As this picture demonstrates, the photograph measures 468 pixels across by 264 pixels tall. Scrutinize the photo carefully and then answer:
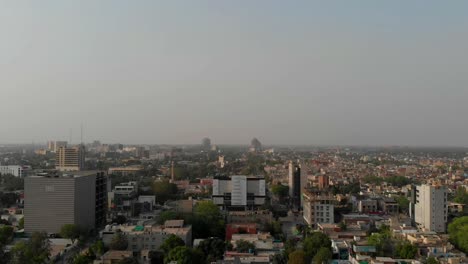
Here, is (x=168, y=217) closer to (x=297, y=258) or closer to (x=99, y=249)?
(x=99, y=249)

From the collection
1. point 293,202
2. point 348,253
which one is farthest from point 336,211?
point 348,253

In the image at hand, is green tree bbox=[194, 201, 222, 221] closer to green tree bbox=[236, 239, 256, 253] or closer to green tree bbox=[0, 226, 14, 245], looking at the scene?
green tree bbox=[236, 239, 256, 253]

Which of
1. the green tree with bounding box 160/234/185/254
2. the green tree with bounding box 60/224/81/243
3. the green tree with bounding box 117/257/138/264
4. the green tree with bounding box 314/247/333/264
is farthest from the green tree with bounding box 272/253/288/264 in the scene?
the green tree with bounding box 60/224/81/243

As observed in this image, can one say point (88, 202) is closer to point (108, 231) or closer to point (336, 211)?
point (108, 231)

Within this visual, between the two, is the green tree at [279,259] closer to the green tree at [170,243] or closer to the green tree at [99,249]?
the green tree at [170,243]

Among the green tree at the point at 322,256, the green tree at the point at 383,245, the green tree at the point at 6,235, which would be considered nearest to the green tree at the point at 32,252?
the green tree at the point at 6,235
